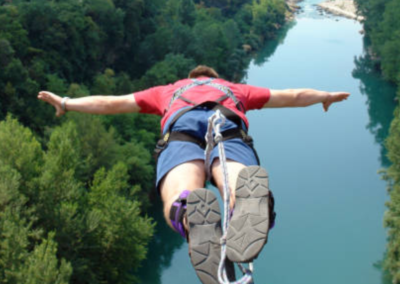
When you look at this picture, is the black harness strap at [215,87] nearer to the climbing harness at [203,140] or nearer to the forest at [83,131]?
the climbing harness at [203,140]

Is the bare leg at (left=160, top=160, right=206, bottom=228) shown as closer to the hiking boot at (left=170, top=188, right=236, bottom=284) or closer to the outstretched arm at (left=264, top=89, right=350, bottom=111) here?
the hiking boot at (left=170, top=188, right=236, bottom=284)

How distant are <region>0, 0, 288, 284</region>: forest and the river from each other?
2008mm

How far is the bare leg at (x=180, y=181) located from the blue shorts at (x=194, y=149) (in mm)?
36

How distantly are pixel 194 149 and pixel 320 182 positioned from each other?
17.0 m

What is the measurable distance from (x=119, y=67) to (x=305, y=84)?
31.6ft

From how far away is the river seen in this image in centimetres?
1556

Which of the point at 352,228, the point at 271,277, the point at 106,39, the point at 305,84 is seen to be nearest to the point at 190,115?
the point at 271,277

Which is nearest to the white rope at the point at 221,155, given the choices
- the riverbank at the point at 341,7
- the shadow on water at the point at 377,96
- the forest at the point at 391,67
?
the forest at the point at 391,67

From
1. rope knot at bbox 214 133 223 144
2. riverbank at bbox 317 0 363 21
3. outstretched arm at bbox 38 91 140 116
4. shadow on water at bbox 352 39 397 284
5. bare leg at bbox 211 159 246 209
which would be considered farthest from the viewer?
riverbank at bbox 317 0 363 21

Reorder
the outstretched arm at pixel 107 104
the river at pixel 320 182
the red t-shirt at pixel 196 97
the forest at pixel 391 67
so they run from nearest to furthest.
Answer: the red t-shirt at pixel 196 97 → the outstretched arm at pixel 107 104 → the forest at pixel 391 67 → the river at pixel 320 182

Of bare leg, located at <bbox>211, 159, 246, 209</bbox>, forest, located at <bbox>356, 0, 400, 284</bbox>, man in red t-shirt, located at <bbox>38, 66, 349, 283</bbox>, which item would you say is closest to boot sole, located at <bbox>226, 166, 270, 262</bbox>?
man in red t-shirt, located at <bbox>38, 66, 349, 283</bbox>

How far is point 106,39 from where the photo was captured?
26094mm

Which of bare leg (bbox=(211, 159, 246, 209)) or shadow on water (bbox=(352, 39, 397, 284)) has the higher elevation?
bare leg (bbox=(211, 159, 246, 209))

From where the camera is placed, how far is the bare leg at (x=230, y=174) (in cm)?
307
